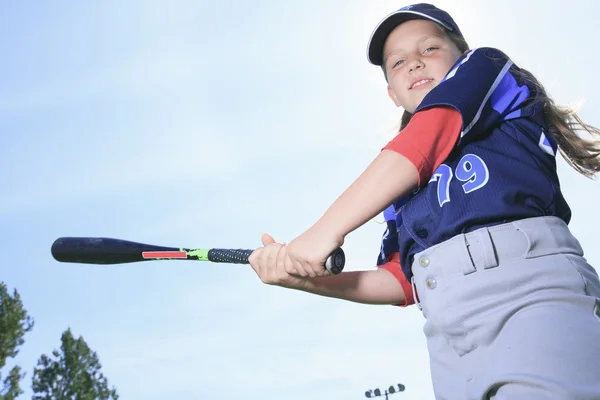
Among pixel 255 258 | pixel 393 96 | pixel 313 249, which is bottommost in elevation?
pixel 313 249

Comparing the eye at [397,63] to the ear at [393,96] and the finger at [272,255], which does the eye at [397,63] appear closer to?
the ear at [393,96]

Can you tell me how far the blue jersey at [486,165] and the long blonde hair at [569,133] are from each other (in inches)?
2.6

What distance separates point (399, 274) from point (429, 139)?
1.06 metres

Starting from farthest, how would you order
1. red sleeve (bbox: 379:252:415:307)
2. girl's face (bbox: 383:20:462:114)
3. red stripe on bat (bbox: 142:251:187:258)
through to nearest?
red stripe on bat (bbox: 142:251:187:258) → red sleeve (bbox: 379:252:415:307) → girl's face (bbox: 383:20:462:114)

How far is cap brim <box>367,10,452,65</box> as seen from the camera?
3.33 m

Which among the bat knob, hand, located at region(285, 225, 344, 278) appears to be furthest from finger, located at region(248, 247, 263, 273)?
the bat knob

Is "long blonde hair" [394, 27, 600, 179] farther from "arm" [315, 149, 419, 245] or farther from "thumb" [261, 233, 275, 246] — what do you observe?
"thumb" [261, 233, 275, 246]

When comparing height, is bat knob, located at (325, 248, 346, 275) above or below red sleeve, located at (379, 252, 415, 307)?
below

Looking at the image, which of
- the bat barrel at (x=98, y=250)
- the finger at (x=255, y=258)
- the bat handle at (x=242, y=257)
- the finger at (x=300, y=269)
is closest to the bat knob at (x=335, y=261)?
the bat handle at (x=242, y=257)

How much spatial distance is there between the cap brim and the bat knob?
4.10 ft

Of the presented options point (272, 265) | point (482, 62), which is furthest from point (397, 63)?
point (272, 265)

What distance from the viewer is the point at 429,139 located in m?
2.60

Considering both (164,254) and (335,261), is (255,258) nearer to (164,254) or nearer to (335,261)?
(335,261)

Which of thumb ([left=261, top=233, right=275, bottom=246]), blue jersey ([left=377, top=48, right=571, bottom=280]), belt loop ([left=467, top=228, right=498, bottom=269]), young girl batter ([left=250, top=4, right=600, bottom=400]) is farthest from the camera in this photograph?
thumb ([left=261, top=233, right=275, bottom=246])
